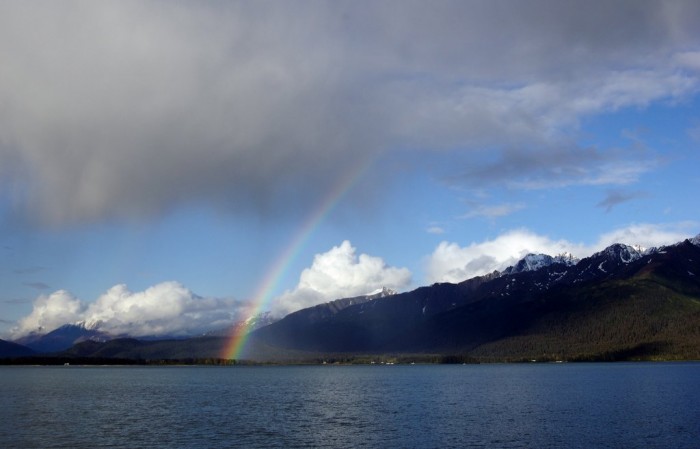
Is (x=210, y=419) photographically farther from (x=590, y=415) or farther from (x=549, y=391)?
(x=549, y=391)

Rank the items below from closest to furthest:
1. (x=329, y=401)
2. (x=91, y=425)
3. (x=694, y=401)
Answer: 1. (x=91, y=425)
2. (x=694, y=401)
3. (x=329, y=401)

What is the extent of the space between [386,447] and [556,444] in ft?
71.9

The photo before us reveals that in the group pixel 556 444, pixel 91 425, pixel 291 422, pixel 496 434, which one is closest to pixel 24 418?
pixel 91 425

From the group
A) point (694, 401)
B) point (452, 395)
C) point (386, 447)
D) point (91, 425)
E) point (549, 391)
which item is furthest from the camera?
point (549, 391)

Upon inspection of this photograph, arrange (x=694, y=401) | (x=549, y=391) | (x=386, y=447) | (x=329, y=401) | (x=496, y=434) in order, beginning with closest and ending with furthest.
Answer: (x=386, y=447) → (x=496, y=434) → (x=694, y=401) → (x=329, y=401) → (x=549, y=391)

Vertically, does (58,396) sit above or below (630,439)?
above

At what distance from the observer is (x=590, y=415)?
377 ft

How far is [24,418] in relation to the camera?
112 meters

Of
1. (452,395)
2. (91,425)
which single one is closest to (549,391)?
(452,395)

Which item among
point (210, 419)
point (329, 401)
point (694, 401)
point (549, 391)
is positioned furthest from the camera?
point (549, 391)

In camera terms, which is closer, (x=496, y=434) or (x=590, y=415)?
(x=496, y=434)

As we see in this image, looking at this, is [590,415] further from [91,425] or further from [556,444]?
[91,425]

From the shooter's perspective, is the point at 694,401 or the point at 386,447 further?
the point at 694,401

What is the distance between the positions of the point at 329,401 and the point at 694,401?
257ft
